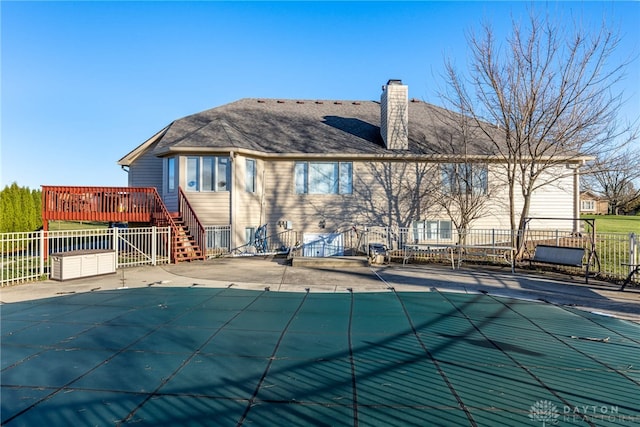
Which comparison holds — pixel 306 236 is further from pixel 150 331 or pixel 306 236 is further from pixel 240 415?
pixel 240 415

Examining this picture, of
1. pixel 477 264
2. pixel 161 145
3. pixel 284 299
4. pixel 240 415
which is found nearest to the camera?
pixel 240 415

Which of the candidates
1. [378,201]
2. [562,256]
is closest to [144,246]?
[378,201]

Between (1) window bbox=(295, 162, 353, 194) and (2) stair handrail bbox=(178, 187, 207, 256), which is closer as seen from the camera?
(2) stair handrail bbox=(178, 187, 207, 256)

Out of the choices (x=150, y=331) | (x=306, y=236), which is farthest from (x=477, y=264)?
(x=150, y=331)

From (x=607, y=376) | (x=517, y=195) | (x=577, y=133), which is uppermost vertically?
(x=577, y=133)

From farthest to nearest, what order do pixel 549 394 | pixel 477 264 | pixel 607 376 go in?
pixel 477 264 → pixel 607 376 → pixel 549 394

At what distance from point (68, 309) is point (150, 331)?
2.39 m

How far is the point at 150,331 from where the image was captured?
5312mm

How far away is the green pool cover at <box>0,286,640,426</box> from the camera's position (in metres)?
3.17

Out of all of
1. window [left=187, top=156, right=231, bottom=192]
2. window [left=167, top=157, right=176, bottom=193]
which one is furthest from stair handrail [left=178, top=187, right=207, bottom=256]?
window [left=167, top=157, right=176, bottom=193]

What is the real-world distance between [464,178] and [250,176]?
10095 mm

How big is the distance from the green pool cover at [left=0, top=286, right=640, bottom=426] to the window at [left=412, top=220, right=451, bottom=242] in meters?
10.2

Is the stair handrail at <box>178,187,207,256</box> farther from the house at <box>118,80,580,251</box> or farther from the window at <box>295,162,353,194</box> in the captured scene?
the window at <box>295,162,353,194</box>

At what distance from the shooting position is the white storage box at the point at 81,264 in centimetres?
912
